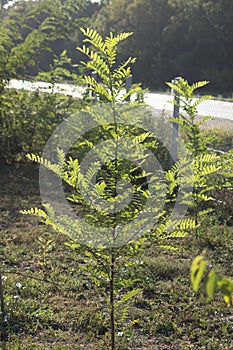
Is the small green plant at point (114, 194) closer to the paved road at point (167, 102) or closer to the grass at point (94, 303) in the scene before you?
the grass at point (94, 303)

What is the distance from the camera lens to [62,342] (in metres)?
3.63

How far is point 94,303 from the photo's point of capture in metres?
4.24

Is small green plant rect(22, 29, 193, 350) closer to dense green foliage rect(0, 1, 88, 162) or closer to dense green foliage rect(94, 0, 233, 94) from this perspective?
dense green foliage rect(0, 1, 88, 162)

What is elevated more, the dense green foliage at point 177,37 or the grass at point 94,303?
the dense green foliage at point 177,37

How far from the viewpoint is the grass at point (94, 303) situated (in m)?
3.68

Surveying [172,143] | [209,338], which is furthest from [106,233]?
[172,143]

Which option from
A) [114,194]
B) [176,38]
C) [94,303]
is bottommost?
[94,303]

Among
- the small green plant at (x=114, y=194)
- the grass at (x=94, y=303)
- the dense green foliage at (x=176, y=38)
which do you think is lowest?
the grass at (x=94, y=303)

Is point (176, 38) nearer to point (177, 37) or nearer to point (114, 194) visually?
point (177, 37)

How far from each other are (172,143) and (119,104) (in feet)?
16.8

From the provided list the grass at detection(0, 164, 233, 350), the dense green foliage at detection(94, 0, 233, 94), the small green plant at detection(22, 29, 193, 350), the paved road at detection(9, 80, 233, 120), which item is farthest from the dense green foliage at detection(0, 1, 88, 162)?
the dense green foliage at detection(94, 0, 233, 94)

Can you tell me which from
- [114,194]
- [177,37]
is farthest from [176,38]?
[114,194]

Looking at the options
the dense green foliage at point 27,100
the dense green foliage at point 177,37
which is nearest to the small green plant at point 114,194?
the dense green foliage at point 27,100

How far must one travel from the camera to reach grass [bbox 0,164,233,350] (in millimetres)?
3682
